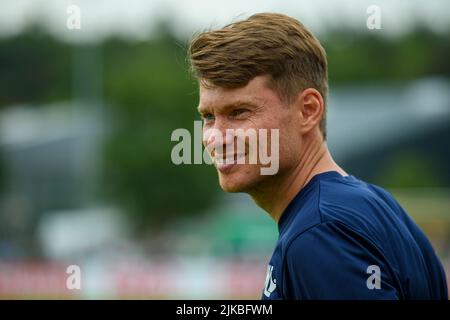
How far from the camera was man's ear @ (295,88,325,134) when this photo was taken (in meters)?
3.56

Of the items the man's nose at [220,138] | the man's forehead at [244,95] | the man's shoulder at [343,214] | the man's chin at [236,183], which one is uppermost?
the man's forehead at [244,95]

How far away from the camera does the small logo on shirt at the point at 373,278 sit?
2.86 meters

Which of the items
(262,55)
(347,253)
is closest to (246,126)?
(262,55)

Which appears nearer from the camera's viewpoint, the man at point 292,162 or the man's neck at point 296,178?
the man at point 292,162

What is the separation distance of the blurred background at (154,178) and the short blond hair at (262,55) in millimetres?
335

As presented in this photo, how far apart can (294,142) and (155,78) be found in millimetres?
37969

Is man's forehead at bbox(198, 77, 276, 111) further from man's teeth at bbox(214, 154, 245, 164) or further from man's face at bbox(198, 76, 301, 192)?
man's teeth at bbox(214, 154, 245, 164)

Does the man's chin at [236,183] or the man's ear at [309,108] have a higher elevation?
the man's ear at [309,108]

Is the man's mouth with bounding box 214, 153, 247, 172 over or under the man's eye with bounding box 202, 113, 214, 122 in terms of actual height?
under

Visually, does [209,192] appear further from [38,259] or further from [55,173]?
[55,173]

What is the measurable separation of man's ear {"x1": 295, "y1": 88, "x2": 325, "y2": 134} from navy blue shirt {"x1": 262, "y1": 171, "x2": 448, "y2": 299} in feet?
1.04

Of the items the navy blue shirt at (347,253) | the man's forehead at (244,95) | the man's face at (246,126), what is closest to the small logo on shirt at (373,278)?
the navy blue shirt at (347,253)

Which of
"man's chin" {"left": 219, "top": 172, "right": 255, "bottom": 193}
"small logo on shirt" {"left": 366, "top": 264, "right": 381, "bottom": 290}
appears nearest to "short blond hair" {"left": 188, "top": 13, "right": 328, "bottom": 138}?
"man's chin" {"left": 219, "top": 172, "right": 255, "bottom": 193}

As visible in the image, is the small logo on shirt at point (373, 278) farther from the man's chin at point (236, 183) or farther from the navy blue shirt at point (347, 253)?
→ the man's chin at point (236, 183)
